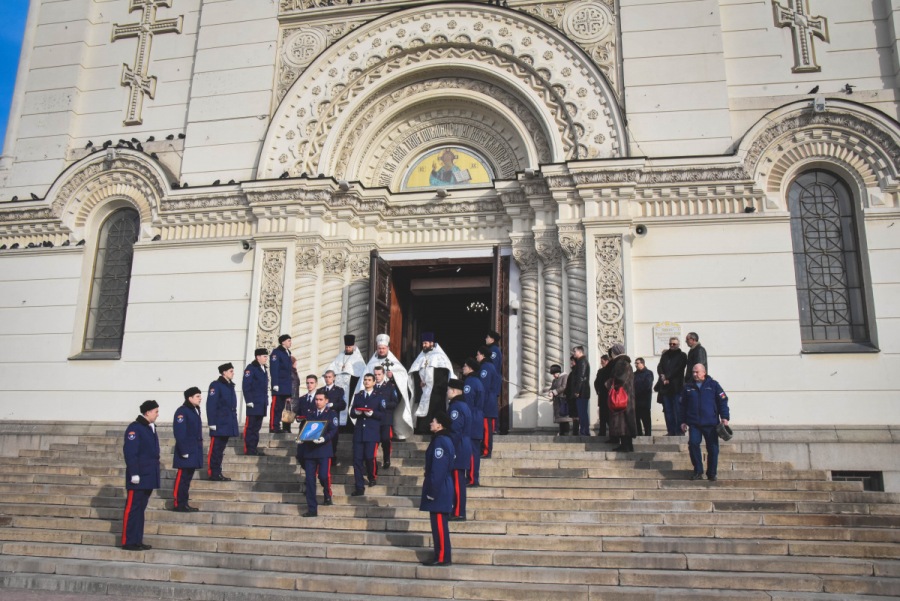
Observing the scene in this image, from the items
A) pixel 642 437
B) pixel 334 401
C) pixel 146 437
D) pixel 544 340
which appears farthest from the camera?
pixel 544 340

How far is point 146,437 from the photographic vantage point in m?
9.13

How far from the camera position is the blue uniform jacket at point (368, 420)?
10.0m

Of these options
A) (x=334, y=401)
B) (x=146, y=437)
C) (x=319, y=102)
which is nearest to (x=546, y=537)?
(x=334, y=401)

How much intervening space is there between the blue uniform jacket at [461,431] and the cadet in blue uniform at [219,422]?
3.86 m

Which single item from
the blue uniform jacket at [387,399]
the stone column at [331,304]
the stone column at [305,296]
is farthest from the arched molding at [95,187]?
the blue uniform jacket at [387,399]

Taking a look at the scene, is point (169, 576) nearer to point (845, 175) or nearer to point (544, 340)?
point (544, 340)

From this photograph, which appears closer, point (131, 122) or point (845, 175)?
point (845, 175)

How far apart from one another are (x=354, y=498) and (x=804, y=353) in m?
8.52

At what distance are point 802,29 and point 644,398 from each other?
832cm

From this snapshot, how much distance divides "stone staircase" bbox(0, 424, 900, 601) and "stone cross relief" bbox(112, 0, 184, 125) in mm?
9690

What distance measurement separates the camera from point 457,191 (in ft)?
52.2

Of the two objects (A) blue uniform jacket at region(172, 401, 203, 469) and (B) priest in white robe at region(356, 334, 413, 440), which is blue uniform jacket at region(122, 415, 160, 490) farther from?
(B) priest in white robe at region(356, 334, 413, 440)

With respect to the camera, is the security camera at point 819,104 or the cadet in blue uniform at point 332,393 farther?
the security camera at point 819,104

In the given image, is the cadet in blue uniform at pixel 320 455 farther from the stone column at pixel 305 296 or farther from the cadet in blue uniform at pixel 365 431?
the stone column at pixel 305 296
